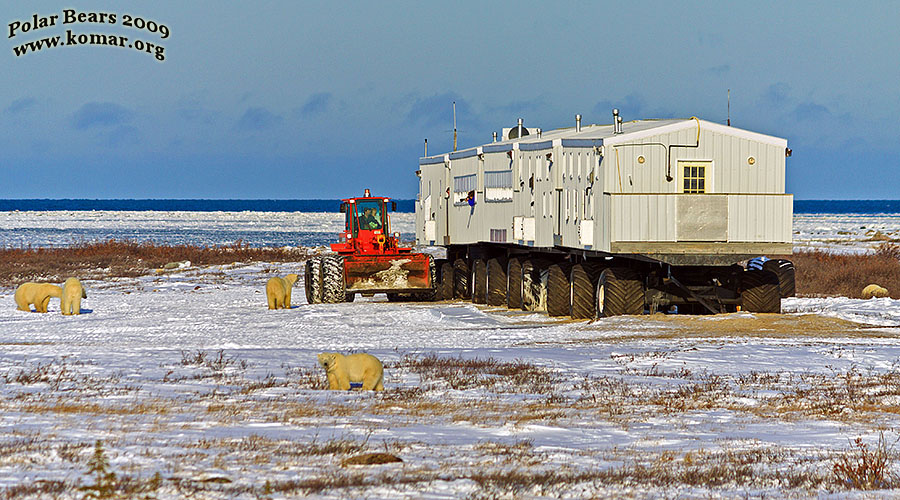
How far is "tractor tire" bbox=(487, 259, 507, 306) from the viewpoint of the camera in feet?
97.6

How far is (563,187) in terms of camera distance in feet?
82.7

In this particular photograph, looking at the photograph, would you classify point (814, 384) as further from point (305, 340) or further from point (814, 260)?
point (814, 260)

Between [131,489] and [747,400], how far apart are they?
7431 mm

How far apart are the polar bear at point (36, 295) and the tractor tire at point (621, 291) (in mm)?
11830

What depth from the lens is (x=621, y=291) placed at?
2306 centimetres

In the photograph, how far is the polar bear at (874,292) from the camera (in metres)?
29.4

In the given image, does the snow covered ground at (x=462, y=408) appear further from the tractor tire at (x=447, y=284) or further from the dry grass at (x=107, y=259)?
the dry grass at (x=107, y=259)

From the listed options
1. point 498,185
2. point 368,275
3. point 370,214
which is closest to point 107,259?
point 370,214

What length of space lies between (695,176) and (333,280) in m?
9.43

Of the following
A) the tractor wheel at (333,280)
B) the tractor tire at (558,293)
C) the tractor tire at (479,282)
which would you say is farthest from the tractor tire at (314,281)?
the tractor tire at (558,293)

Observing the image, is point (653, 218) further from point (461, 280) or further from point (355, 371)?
point (461, 280)

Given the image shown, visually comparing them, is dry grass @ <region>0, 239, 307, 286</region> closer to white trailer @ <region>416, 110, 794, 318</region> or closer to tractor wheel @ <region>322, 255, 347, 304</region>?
tractor wheel @ <region>322, 255, 347, 304</region>

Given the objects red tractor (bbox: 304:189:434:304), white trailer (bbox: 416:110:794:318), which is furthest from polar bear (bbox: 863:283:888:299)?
red tractor (bbox: 304:189:434:304)

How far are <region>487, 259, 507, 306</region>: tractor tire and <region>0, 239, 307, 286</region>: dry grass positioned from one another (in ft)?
51.1
